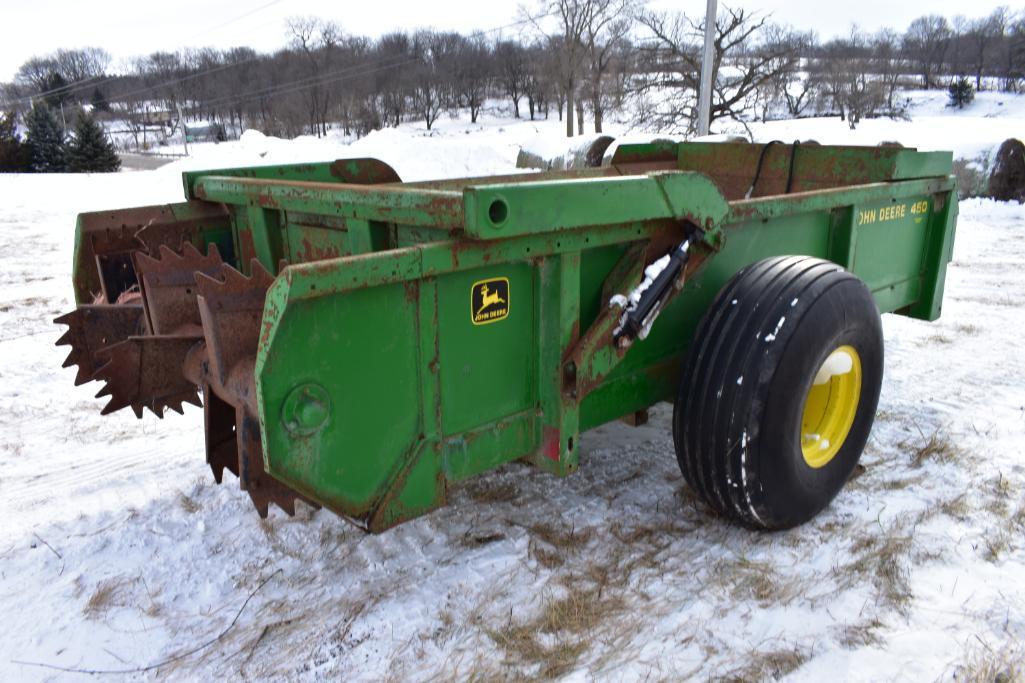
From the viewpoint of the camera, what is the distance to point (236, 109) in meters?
63.7

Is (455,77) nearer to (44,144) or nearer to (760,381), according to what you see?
(44,144)

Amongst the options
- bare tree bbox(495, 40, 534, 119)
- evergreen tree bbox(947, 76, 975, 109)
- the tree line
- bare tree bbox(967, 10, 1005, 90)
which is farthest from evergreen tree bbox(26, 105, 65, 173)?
bare tree bbox(967, 10, 1005, 90)

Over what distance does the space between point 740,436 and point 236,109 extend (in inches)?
2660

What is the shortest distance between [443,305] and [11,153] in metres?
30.7

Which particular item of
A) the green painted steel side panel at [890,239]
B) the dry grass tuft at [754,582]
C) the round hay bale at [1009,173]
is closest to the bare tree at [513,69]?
Answer: the round hay bale at [1009,173]

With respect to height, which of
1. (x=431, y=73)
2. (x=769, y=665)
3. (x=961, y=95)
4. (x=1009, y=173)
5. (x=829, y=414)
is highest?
(x=431, y=73)

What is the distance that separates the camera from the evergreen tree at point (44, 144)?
29.1 meters

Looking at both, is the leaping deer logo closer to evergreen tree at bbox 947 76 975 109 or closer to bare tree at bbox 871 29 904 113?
bare tree at bbox 871 29 904 113

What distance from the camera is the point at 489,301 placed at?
7.84ft

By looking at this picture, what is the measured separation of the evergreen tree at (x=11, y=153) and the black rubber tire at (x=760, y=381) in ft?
99.7

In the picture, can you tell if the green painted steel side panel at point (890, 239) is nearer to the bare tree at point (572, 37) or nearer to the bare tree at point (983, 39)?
the bare tree at point (572, 37)

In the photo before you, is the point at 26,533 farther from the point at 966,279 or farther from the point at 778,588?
the point at 966,279

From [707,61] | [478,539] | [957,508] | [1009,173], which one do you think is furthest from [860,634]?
[707,61]

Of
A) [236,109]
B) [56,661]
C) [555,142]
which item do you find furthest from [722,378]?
[236,109]
